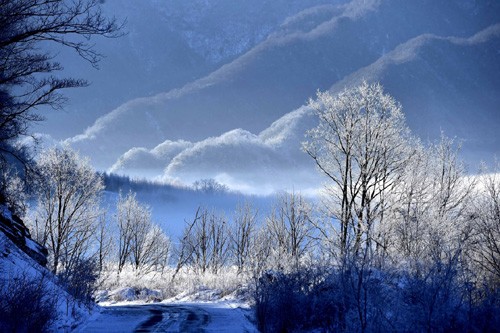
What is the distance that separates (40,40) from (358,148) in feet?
64.7

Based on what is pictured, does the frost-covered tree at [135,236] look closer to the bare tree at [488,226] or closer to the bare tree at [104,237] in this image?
the bare tree at [104,237]

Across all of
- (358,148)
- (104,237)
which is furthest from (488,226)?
(104,237)

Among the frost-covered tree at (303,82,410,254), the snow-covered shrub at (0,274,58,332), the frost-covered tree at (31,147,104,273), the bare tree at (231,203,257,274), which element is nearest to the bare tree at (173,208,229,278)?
the bare tree at (231,203,257,274)

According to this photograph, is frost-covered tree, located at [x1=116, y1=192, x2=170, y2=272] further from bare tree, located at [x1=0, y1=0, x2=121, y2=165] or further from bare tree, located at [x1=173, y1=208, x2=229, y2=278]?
bare tree, located at [x1=0, y1=0, x2=121, y2=165]

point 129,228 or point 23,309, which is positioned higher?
point 129,228

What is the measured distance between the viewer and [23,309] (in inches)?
422

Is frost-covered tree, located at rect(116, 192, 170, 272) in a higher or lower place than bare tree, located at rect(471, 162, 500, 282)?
higher

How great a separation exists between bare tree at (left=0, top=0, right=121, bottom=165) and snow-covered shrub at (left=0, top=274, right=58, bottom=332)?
642 centimetres

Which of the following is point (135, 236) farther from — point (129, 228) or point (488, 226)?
point (488, 226)

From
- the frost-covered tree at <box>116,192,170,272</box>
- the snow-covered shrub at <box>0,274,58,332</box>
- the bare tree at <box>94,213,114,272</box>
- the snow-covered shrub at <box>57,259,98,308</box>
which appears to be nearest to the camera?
the snow-covered shrub at <box>0,274,58,332</box>

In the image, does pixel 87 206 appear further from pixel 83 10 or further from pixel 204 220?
pixel 83 10

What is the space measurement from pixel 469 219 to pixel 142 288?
2275 cm

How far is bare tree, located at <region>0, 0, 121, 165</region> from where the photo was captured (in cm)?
1450

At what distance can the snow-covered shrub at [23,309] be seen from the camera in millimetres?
10375
